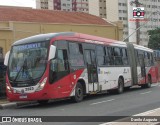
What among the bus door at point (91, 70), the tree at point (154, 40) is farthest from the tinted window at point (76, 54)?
the tree at point (154, 40)

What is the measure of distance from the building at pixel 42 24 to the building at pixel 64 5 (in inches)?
2355

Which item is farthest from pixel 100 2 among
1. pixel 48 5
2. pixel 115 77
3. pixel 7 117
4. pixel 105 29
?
pixel 7 117

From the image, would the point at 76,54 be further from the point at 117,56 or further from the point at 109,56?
the point at 117,56

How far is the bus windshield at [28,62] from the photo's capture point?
1720 cm

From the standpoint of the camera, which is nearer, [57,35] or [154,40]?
[57,35]

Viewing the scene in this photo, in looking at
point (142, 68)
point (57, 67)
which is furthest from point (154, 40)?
point (57, 67)

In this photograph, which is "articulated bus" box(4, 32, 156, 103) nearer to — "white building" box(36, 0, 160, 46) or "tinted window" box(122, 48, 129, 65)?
"tinted window" box(122, 48, 129, 65)

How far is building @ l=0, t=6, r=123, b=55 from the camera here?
1395 inches

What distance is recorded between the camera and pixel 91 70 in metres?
20.5

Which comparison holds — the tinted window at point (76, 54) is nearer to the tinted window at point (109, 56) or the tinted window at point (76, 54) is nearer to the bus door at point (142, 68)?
the tinted window at point (109, 56)

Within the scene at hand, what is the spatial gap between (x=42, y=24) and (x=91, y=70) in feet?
63.4

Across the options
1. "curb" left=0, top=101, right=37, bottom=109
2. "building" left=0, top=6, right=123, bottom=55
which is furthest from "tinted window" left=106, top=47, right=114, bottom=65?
"building" left=0, top=6, right=123, bottom=55

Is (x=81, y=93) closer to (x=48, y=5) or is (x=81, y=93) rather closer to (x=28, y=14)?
(x=28, y=14)

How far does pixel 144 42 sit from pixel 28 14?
82309 mm
